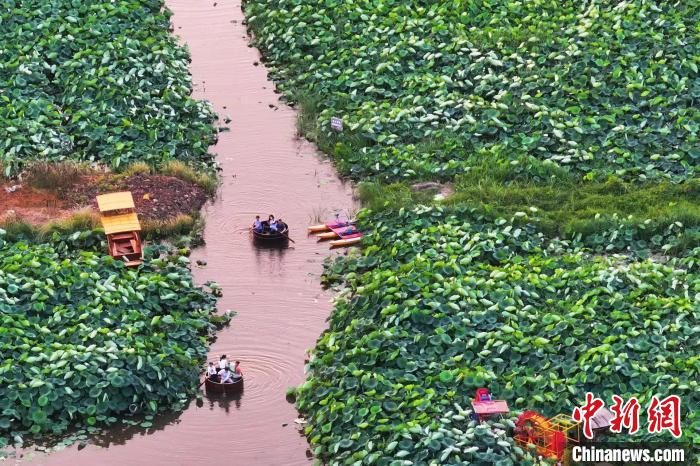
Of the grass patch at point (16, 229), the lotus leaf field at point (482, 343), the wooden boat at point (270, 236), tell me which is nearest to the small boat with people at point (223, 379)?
the lotus leaf field at point (482, 343)

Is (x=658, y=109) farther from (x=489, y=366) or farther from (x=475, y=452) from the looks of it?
(x=475, y=452)

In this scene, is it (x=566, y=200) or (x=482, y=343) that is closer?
(x=482, y=343)

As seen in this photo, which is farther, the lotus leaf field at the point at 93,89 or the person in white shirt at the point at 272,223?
the lotus leaf field at the point at 93,89

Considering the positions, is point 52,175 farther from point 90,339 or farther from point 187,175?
point 90,339

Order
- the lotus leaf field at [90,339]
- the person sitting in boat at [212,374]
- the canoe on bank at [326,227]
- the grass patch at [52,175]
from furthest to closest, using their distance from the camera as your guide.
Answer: the grass patch at [52,175]
the canoe on bank at [326,227]
the person sitting in boat at [212,374]
the lotus leaf field at [90,339]

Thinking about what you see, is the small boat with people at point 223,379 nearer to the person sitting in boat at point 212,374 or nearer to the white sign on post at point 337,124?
the person sitting in boat at point 212,374

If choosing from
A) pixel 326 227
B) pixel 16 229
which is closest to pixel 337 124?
pixel 326 227

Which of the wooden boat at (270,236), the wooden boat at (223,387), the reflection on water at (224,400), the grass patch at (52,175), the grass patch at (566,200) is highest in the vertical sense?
the grass patch at (52,175)
